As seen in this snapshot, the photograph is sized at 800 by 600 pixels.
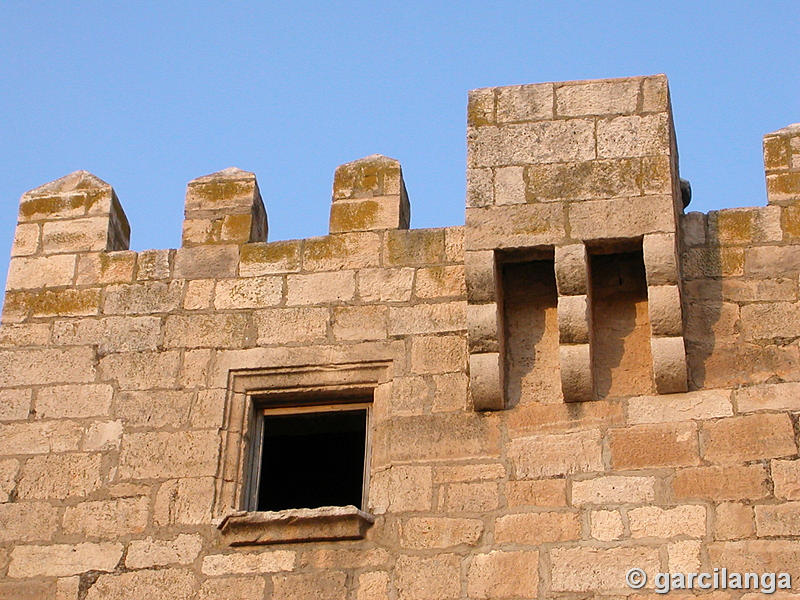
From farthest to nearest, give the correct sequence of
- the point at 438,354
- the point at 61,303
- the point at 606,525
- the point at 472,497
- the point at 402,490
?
1. the point at 61,303
2. the point at 438,354
3. the point at 402,490
4. the point at 472,497
5. the point at 606,525

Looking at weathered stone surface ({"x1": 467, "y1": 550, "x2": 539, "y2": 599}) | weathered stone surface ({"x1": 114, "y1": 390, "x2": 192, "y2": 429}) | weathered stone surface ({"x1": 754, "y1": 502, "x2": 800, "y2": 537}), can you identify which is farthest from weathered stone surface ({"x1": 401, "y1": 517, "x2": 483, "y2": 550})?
weathered stone surface ({"x1": 114, "y1": 390, "x2": 192, "y2": 429})

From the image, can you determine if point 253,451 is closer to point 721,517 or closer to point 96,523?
point 96,523

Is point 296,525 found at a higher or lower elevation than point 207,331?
lower

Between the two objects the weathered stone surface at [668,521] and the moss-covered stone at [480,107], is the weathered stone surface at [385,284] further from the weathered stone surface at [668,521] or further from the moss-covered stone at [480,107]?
the weathered stone surface at [668,521]

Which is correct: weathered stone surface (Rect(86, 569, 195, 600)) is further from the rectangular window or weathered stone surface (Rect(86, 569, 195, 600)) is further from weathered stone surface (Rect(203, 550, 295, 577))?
the rectangular window

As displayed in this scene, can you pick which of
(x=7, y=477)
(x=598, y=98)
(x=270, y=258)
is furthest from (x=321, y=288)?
(x=7, y=477)

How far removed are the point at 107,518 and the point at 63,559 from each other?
26 cm

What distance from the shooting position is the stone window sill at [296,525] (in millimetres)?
6949

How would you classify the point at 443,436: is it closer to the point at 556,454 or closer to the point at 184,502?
the point at 556,454

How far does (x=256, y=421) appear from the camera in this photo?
24.9ft

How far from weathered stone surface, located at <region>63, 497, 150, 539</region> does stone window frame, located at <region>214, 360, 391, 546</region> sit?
1.18 feet

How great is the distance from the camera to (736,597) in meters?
6.43

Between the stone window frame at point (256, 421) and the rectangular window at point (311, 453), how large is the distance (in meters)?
0.05

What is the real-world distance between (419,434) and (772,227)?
1908mm
